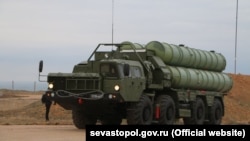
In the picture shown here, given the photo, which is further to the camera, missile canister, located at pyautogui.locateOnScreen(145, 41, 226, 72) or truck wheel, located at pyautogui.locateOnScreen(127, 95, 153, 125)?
missile canister, located at pyautogui.locateOnScreen(145, 41, 226, 72)

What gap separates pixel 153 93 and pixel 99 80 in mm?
2997

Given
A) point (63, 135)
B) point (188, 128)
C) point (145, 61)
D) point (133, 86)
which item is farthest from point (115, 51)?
point (188, 128)

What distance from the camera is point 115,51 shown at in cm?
2400

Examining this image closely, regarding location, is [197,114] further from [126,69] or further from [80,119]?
[126,69]

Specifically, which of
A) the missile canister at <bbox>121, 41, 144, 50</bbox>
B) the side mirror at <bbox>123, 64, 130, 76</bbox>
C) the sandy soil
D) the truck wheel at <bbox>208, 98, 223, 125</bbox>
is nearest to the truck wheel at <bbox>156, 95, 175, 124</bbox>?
the missile canister at <bbox>121, 41, 144, 50</bbox>

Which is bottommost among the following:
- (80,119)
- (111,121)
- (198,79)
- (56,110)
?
(56,110)

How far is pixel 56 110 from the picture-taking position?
34.2 meters

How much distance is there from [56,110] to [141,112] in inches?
519

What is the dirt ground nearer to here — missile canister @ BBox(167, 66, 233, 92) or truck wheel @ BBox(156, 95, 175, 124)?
missile canister @ BBox(167, 66, 233, 92)

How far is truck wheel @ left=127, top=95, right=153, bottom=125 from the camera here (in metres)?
21.5

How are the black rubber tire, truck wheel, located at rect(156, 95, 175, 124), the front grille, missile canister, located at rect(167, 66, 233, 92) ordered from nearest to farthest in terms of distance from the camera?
the front grille < truck wheel, located at rect(156, 95, 175, 124) < the black rubber tire < missile canister, located at rect(167, 66, 233, 92)

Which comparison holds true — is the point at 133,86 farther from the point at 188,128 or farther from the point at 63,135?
the point at 188,128

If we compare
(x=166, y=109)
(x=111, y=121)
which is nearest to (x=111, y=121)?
(x=111, y=121)

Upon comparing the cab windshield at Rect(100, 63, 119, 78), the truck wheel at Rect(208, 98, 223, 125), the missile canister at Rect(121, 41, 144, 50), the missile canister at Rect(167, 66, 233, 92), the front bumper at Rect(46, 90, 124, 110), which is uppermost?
the missile canister at Rect(121, 41, 144, 50)
